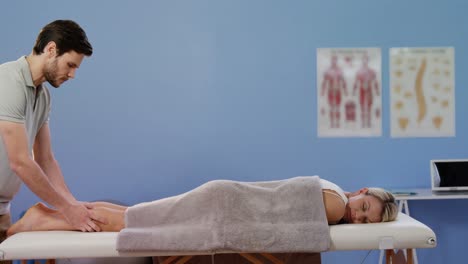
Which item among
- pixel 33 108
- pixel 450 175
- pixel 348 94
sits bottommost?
pixel 450 175

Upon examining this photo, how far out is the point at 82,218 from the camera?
6.63 ft

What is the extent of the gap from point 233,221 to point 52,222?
0.67 meters

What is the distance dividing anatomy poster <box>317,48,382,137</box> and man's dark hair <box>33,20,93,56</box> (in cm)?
163

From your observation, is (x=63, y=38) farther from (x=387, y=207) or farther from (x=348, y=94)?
(x=348, y=94)

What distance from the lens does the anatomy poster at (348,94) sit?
3.27 metres

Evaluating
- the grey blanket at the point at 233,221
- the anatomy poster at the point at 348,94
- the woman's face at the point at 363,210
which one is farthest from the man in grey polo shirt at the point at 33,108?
the anatomy poster at the point at 348,94

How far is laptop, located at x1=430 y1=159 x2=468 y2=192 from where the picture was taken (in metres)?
3.05

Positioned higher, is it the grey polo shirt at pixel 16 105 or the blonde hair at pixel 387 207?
the grey polo shirt at pixel 16 105

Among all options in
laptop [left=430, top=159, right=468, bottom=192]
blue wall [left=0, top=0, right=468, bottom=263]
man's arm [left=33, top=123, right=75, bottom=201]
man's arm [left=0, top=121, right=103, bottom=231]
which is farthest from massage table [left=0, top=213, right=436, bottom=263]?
blue wall [left=0, top=0, right=468, bottom=263]

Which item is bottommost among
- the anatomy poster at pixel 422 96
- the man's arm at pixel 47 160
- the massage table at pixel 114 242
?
the massage table at pixel 114 242

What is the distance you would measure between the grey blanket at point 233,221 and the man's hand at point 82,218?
18 cm

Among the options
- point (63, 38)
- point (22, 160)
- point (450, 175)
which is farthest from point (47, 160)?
point (450, 175)

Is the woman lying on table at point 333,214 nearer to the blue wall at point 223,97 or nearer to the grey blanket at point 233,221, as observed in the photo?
the grey blanket at point 233,221

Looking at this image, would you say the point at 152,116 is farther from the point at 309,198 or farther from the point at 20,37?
the point at 309,198
